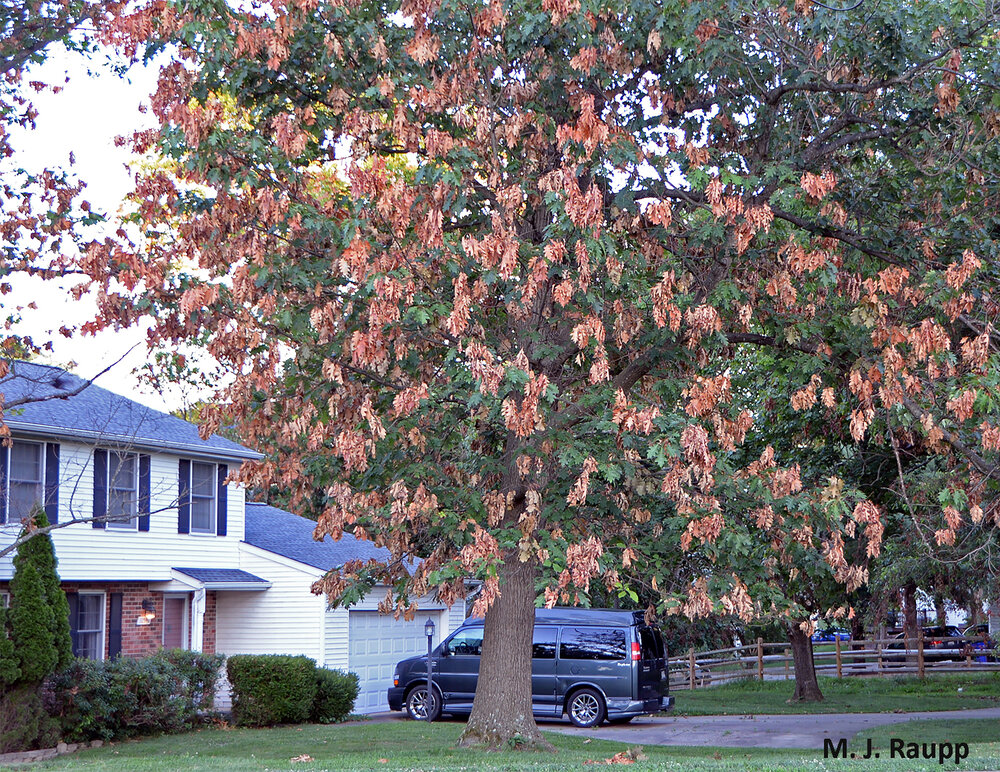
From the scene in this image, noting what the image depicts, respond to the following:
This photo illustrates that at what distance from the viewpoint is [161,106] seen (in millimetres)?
12156

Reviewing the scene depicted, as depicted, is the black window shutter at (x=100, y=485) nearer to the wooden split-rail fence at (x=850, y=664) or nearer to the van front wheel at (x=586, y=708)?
the van front wheel at (x=586, y=708)

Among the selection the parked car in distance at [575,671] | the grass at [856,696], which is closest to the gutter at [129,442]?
the parked car in distance at [575,671]

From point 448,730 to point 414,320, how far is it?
8922 millimetres

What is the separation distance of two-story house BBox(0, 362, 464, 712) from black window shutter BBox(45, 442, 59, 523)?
0.03 metres

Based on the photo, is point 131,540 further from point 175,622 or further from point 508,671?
point 508,671

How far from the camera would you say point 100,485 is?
2000cm

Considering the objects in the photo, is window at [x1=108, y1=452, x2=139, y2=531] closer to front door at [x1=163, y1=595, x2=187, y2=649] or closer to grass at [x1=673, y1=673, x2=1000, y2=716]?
front door at [x1=163, y1=595, x2=187, y2=649]

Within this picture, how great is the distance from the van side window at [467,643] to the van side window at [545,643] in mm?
1067

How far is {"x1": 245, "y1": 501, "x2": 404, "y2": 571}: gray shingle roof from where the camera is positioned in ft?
76.4

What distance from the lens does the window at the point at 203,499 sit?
22.3 meters

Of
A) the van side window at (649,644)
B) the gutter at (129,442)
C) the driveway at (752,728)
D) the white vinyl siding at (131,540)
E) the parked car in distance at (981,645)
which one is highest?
the gutter at (129,442)

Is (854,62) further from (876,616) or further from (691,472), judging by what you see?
(876,616)

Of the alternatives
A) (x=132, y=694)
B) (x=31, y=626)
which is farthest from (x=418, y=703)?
(x=31, y=626)

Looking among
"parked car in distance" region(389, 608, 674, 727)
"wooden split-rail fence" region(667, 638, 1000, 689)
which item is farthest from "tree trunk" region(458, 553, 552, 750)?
"wooden split-rail fence" region(667, 638, 1000, 689)
